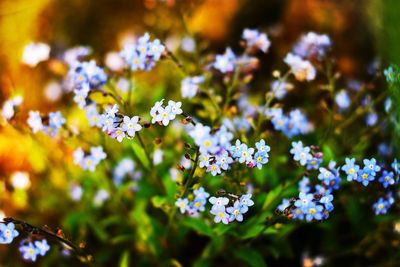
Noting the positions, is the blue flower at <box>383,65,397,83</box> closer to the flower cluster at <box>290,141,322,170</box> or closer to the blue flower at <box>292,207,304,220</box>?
the flower cluster at <box>290,141,322,170</box>

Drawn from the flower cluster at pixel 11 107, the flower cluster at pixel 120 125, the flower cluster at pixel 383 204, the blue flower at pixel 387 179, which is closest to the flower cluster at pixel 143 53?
the flower cluster at pixel 120 125

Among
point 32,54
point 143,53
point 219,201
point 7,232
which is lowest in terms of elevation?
point 7,232

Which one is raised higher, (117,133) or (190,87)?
(190,87)

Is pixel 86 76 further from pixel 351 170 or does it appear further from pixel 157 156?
pixel 351 170

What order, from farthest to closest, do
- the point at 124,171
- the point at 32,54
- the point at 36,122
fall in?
the point at 32,54
the point at 124,171
the point at 36,122

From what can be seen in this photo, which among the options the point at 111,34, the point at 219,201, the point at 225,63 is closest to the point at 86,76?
the point at 225,63

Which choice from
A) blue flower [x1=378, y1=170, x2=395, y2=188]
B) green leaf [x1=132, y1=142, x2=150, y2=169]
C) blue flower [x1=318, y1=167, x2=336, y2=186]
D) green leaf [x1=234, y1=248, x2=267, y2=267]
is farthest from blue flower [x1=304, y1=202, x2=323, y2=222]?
green leaf [x1=132, y1=142, x2=150, y2=169]

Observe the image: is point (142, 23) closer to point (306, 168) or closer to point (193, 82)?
point (193, 82)

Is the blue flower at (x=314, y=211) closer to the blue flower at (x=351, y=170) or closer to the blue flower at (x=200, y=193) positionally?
the blue flower at (x=351, y=170)
